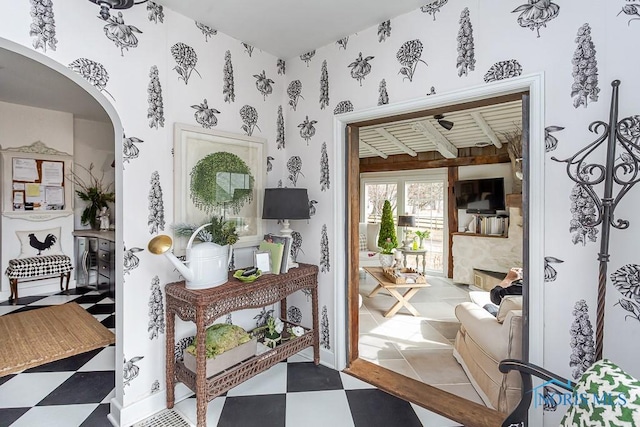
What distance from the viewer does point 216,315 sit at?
6.08ft

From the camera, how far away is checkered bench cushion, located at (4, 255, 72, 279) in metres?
4.05

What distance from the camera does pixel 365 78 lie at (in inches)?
91.8

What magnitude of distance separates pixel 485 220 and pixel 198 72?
522 centimetres

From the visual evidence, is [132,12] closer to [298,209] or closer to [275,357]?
[298,209]

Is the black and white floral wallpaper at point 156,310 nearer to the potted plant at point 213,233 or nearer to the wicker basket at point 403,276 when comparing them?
the potted plant at point 213,233

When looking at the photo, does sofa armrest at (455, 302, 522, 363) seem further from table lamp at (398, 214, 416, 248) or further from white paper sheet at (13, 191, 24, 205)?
white paper sheet at (13, 191, 24, 205)

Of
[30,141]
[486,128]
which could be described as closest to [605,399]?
[486,128]

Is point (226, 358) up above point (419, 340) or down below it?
above

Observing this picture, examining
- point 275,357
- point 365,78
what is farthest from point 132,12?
point 275,357

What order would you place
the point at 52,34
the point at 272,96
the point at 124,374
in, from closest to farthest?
the point at 52,34
the point at 124,374
the point at 272,96

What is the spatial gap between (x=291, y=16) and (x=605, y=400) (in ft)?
8.24

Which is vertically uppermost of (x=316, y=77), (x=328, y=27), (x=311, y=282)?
(x=328, y=27)

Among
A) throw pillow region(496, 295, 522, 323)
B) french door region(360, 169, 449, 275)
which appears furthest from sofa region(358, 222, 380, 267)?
throw pillow region(496, 295, 522, 323)

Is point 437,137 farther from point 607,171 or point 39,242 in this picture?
point 39,242
